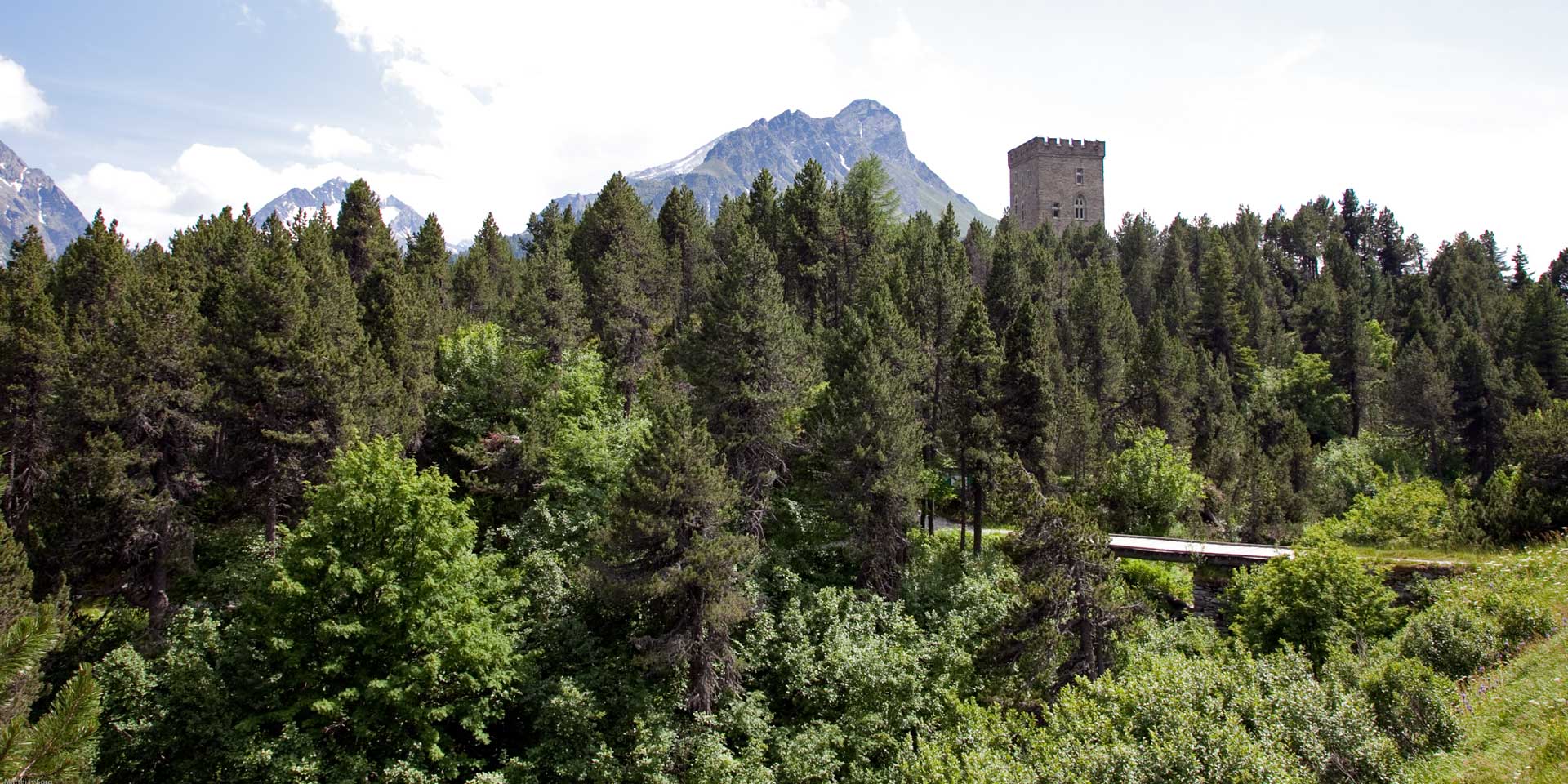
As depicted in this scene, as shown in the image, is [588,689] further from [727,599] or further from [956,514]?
[956,514]

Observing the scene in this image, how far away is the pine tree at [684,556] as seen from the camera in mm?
23969

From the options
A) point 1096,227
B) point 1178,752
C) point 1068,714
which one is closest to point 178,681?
point 1068,714

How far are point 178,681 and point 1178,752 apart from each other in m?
25.7

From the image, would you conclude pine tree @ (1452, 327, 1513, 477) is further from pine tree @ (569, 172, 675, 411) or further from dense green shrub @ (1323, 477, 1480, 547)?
pine tree @ (569, 172, 675, 411)

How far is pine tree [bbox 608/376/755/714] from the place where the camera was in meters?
24.0

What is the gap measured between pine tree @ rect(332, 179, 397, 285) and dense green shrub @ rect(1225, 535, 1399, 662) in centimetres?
4524

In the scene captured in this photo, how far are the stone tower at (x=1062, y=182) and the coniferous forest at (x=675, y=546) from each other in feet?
171

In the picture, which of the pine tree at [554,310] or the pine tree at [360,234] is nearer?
the pine tree at [554,310]

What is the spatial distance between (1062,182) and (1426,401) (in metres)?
53.9

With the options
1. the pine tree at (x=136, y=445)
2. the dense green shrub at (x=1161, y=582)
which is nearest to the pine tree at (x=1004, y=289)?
the dense green shrub at (x=1161, y=582)

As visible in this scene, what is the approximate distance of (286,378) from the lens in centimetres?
2834

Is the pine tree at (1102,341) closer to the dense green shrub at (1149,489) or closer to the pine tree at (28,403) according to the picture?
the dense green shrub at (1149,489)

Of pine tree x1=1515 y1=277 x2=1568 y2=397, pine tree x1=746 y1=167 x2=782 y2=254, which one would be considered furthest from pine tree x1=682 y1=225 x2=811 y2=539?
pine tree x1=1515 y1=277 x2=1568 y2=397

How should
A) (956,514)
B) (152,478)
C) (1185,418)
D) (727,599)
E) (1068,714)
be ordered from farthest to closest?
(1185,418), (956,514), (152,478), (727,599), (1068,714)
